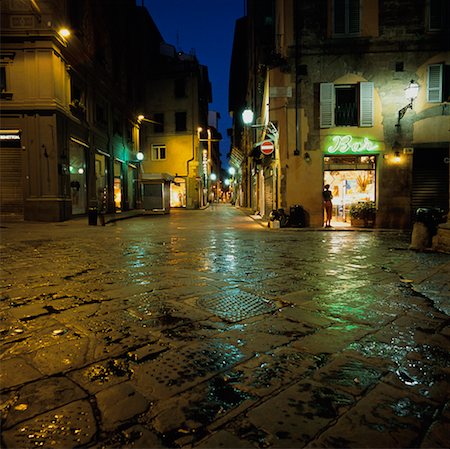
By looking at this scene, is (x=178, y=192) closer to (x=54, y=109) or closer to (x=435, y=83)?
(x=54, y=109)

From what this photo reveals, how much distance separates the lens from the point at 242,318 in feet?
12.7

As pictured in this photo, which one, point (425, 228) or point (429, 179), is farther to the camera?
point (429, 179)

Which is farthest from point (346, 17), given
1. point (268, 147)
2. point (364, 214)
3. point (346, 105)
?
point (364, 214)

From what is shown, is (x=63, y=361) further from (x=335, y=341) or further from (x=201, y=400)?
(x=335, y=341)

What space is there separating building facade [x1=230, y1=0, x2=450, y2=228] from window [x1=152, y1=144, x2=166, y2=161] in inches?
886

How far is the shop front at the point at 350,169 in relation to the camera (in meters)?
15.1

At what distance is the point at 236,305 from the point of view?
14.3 ft

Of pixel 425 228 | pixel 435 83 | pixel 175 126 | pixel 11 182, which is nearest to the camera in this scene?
pixel 425 228

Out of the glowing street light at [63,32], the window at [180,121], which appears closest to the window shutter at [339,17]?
the glowing street light at [63,32]

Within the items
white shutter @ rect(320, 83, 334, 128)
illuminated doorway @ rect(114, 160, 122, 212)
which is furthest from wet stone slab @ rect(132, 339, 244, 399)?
illuminated doorway @ rect(114, 160, 122, 212)

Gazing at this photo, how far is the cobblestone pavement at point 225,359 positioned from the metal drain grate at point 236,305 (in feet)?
0.08

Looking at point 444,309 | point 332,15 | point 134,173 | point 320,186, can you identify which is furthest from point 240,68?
point 444,309

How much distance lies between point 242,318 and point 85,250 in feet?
20.8

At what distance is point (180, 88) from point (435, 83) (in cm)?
2650
